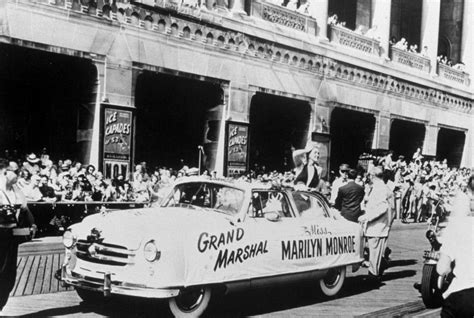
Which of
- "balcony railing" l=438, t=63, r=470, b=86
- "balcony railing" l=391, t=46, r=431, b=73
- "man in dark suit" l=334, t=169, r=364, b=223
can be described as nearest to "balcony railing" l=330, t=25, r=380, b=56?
"balcony railing" l=391, t=46, r=431, b=73

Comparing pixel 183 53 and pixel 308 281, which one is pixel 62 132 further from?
pixel 308 281

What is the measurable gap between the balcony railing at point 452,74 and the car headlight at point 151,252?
25.6 m

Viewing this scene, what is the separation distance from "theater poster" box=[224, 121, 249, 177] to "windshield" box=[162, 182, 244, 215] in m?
10.2

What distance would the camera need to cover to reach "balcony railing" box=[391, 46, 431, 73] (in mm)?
26125

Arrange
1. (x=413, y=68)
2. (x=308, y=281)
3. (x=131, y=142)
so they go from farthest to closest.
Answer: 1. (x=413, y=68)
2. (x=131, y=142)
3. (x=308, y=281)

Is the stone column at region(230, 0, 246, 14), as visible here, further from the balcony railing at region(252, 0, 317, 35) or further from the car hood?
the car hood

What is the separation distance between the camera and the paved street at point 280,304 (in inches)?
274

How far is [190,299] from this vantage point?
670 cm

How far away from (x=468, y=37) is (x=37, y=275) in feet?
93.4

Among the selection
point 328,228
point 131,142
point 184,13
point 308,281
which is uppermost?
point 184,13

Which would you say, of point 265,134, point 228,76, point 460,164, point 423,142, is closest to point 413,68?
point 423,142

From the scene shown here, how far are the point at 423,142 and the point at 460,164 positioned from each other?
486 centimetres

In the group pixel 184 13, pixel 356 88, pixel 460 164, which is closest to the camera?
pixel 184 13

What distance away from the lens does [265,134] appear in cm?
2150
